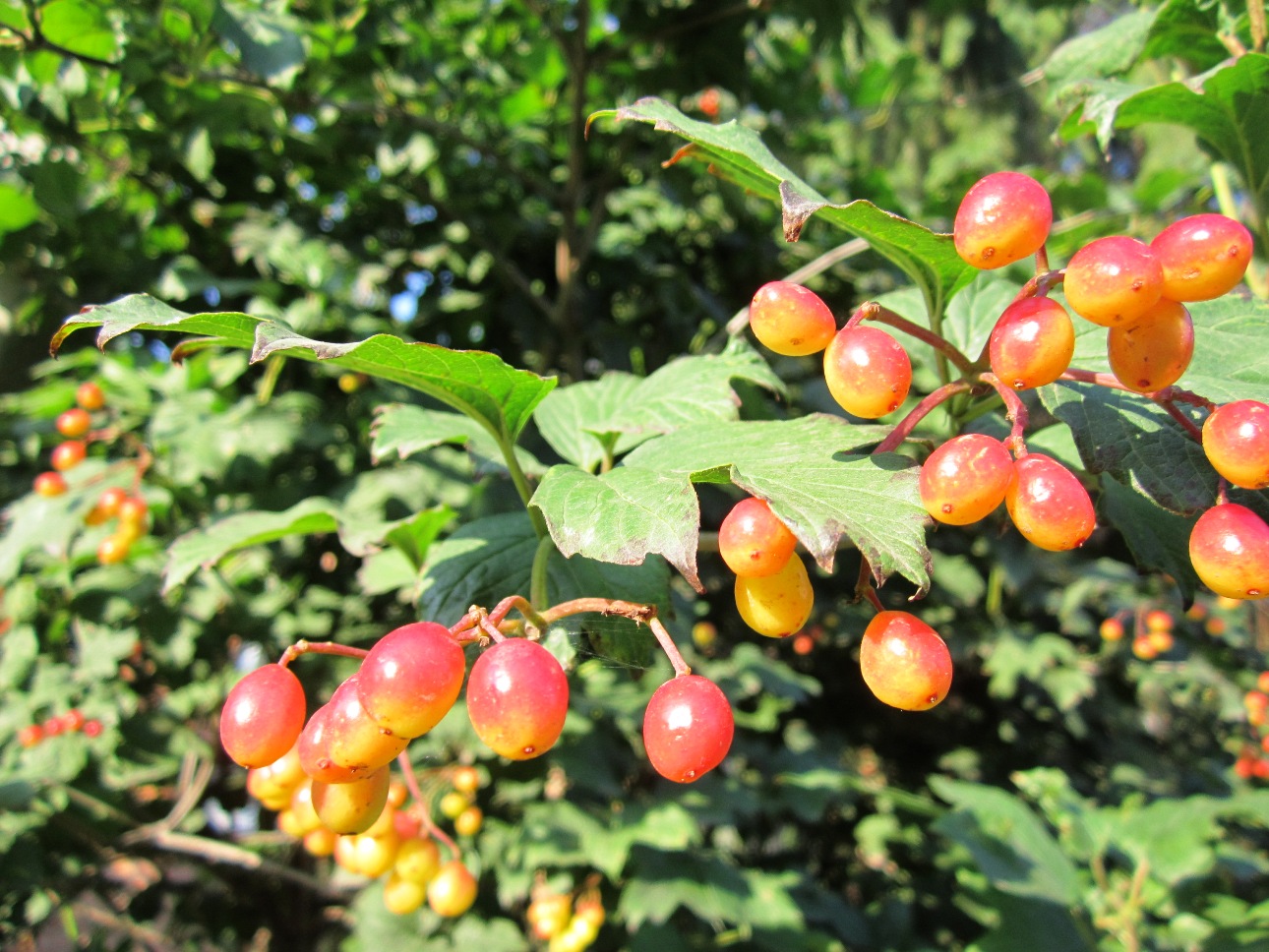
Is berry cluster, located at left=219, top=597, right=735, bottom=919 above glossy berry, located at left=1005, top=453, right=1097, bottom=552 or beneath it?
beneath

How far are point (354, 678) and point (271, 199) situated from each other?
226cm

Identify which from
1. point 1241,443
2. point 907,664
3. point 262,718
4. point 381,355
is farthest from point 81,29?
point 1241,443

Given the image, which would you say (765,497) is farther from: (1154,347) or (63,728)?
(63,728)

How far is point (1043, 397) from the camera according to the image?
694mm

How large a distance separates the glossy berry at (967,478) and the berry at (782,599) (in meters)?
A: 0.12

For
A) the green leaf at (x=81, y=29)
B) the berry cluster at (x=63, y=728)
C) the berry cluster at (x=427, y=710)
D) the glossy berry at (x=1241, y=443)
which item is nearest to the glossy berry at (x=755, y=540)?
the berry cluster at (x=427, y=710)

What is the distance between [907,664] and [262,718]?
558 millimetres

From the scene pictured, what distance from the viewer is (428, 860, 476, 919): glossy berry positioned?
128 cm

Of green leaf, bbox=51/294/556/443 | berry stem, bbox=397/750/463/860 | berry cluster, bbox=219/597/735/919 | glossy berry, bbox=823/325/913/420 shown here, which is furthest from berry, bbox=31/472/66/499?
glossy berry, bbox=823/325/913/420

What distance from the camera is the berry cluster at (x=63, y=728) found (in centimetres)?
205

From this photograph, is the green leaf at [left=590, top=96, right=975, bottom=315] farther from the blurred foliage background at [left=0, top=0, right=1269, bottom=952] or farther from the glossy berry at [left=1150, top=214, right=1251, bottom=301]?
the blurred foliage background at [left=0, top=0, right=1269, bottom=952]

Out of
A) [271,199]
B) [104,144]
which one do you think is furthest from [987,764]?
[104,144]

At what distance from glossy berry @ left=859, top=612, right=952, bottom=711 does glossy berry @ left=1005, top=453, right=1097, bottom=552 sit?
0.11m

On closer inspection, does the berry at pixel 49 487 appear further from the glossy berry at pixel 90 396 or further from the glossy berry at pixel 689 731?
the glossy berry at pixel 689 731
